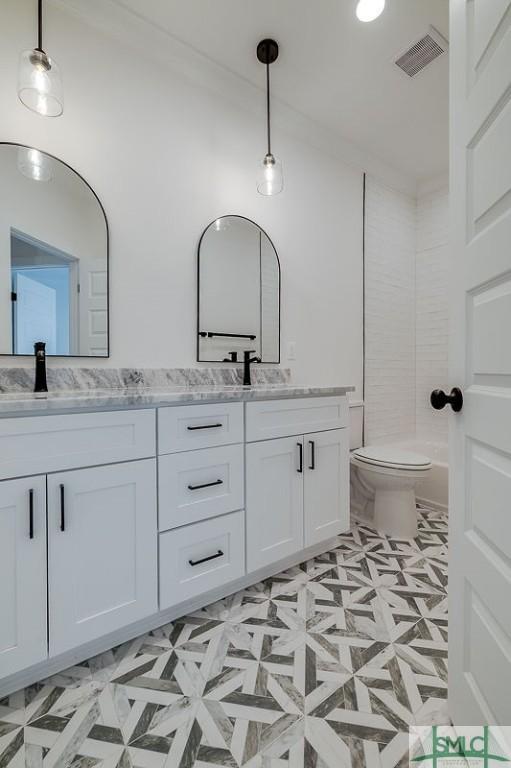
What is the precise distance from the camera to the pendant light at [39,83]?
48.9 inches

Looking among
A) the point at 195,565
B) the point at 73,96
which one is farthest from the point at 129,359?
the point at 73,96

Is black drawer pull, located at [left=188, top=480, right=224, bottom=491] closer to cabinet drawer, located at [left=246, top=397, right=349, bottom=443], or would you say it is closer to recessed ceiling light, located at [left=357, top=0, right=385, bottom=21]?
cabinet drawer, located at [left=246, top=397, right=349, bottom=443]

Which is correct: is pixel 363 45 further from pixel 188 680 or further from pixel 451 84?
pixel 188 680

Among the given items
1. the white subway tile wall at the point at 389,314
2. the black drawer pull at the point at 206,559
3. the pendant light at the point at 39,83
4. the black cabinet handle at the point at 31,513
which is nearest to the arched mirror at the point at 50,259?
the pendant light at the point at 39,83

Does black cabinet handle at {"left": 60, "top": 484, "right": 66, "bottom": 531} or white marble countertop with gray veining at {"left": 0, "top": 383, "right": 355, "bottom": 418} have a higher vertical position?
white marble countertop with gray veining at {"left": 0, "top": 383, "right": 355, "bottom": 418}

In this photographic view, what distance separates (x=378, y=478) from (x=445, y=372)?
1372mm

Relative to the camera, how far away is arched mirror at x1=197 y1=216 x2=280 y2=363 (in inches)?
76.7

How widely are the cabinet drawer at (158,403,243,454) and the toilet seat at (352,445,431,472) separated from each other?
3.34 feet

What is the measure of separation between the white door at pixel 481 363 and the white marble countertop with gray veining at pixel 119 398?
80 cm

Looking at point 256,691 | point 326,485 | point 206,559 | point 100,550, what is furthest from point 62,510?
point 326,485

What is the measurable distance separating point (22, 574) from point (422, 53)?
282cm

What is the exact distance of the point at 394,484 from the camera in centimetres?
212

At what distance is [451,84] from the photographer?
0.90 m

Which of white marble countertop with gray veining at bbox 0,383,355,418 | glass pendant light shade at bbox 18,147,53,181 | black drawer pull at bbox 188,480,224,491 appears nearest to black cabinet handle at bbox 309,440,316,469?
white marble countertop with gray veining at bbox 0,383,355,418
